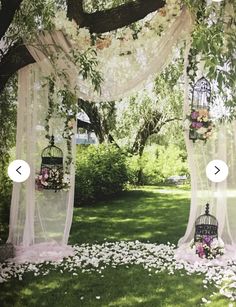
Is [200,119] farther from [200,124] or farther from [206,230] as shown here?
[206,230]

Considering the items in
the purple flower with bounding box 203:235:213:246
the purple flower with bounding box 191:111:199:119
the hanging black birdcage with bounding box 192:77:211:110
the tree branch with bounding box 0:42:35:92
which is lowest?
the purple flower with bounding box 203:235:213:246

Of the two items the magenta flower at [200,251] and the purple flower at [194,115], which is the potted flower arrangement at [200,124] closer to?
the purple flower at [194,115]

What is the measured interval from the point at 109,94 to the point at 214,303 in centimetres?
144

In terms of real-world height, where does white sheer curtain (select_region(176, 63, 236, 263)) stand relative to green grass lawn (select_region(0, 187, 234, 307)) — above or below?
above

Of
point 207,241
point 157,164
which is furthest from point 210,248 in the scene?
point 157,164

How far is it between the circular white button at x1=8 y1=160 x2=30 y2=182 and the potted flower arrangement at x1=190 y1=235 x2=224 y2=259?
1261mm

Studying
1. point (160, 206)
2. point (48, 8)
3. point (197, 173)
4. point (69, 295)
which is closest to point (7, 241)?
point (69, 295)

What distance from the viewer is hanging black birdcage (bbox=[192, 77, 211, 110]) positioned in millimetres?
3168

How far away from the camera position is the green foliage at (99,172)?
17.3ft

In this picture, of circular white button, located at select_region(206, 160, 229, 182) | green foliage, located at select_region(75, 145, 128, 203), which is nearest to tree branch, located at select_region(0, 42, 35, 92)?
circular white button, located at select_region(206, 160, 229, 182)

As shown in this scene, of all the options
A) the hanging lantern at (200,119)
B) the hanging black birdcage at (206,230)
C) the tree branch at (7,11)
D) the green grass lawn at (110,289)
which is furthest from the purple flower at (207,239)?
the tree branch at (7,11)

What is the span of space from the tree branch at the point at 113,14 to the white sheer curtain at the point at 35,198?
0.70 metres

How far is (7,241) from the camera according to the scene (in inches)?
127

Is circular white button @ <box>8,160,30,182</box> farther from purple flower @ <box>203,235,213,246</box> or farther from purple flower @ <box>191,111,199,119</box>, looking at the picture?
purple flower @ <box>203,235,213,246</box>
